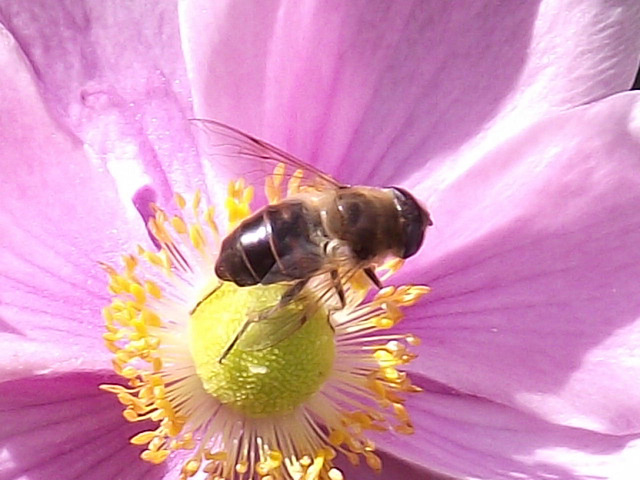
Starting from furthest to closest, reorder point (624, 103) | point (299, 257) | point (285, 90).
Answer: point (285, 90) < point (624, 103) < point (299, 257)

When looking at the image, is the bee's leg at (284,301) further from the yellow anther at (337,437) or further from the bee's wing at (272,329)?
the yellow anther at (337,437)

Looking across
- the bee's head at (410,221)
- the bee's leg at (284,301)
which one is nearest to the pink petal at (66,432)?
the bee's leg at (284,301)

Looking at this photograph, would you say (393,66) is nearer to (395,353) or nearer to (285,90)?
(285,90)

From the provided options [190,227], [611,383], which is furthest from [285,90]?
[611,383]

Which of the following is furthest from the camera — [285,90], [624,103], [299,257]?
[285,90]

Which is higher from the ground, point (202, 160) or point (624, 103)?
point (202, 160)

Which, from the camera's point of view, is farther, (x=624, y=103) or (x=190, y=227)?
(x=190, y=227)

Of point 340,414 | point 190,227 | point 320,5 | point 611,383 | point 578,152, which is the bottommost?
point 611,383

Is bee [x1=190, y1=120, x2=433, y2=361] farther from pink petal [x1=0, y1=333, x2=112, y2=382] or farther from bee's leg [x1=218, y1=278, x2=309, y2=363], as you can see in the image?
pink petal [x1=0, y1=333, x2=112, y2=382]
